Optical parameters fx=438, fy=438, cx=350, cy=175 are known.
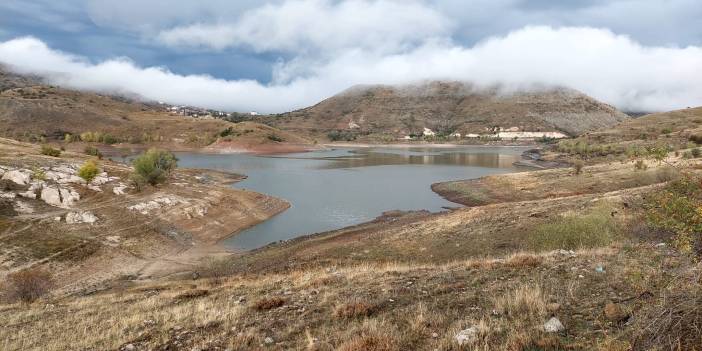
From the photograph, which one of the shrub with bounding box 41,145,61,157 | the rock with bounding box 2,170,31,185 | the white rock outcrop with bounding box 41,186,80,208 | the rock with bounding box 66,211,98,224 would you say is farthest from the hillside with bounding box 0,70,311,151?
the rock with bounding box 66,211,98,224

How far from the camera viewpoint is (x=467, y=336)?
26.0 ft

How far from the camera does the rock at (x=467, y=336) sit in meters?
7.70

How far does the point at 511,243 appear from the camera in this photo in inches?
1037

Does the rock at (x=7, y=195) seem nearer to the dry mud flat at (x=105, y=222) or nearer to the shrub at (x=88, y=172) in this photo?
the dry mud flat at (x=105, y=222)

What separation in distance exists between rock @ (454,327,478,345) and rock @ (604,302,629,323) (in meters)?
2.41

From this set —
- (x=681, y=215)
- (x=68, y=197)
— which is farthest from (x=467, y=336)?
(x=68, y=197)

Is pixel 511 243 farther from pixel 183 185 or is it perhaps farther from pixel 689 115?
pixel 689 115

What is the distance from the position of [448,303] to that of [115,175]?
57.2m

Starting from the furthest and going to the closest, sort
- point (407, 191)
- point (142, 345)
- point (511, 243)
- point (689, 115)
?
point (689, 115) < point (407, 191) < point (511, 243) < point (142, 345)

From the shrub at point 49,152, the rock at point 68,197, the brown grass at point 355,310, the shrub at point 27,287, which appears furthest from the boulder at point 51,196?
the brown grass at point 355,310

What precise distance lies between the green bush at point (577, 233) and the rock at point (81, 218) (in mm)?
38403

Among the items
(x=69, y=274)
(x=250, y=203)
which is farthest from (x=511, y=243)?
(x=250, y=203)

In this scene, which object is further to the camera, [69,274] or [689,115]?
[689,115]

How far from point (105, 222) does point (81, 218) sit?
202 cm
